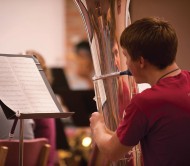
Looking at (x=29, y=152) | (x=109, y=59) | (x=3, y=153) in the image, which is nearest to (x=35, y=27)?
(x=29, y=152)

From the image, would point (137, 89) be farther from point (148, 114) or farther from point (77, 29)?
point (77, 29)

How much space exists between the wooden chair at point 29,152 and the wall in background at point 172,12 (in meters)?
2.04

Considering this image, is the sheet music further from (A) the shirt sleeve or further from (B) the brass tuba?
(A) the shirt sleeve

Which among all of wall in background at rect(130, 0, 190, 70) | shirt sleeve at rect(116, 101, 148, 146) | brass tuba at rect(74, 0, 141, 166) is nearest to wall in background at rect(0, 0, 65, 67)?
wall in background at rect(130, 0, 190, 70)

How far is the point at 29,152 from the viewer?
2.70 metres

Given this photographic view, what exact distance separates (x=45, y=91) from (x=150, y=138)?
71cm

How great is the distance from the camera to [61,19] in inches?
295

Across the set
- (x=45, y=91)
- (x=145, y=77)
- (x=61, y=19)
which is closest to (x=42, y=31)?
(x=61, y=19)

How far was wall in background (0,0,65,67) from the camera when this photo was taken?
733cm

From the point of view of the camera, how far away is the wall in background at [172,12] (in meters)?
4.49

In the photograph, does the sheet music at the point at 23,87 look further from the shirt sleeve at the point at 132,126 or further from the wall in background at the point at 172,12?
the wall in background at the point at 172,12

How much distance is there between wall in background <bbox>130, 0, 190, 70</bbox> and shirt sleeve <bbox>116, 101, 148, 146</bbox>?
2690 mm

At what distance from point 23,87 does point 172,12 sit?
262cm

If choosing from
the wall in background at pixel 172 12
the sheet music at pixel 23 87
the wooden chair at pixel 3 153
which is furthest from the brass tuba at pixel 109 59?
the wall in background at pixel 172 12
